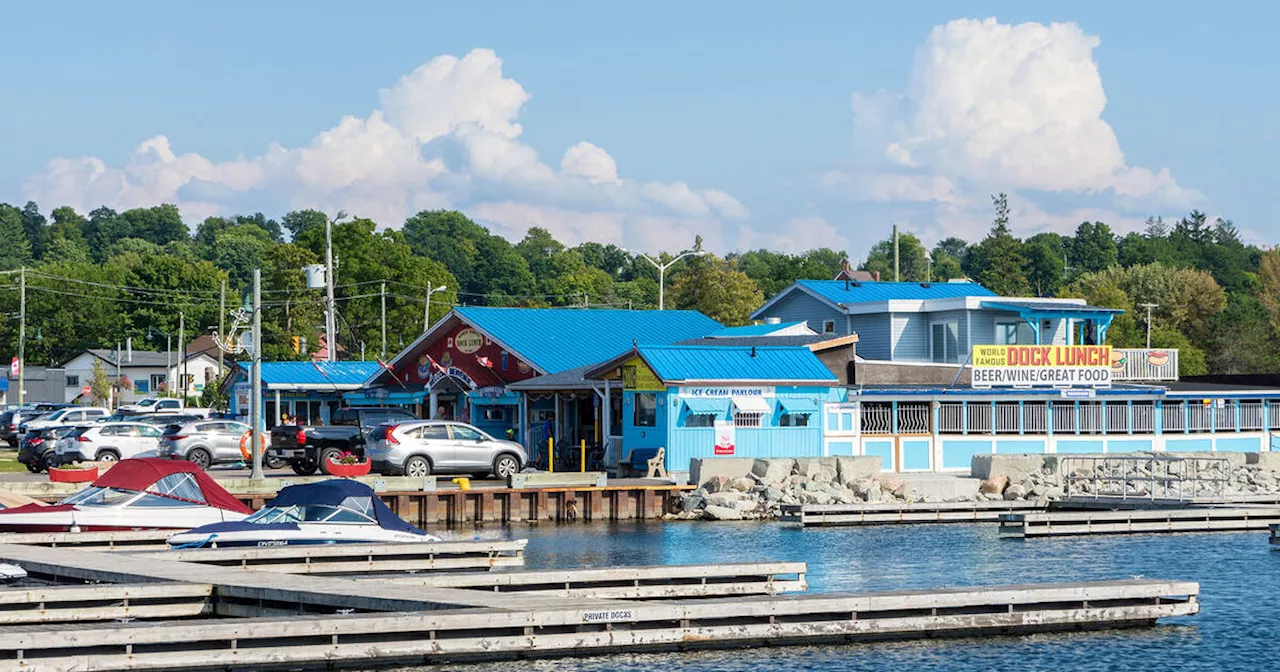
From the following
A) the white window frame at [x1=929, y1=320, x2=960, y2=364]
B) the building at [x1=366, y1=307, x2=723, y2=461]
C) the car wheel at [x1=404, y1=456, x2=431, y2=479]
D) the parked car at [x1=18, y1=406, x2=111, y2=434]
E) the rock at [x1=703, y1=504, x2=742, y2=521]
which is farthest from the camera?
the parked car at [x1=18, y1=406, x2=111, y2=434]

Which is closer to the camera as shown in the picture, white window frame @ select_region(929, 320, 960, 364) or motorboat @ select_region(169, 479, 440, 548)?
motorboat @ select_region(169, 479, 440, 548)

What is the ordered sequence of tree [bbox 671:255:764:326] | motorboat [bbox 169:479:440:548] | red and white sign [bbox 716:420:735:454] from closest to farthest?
motorboat [bbox 169:479:440:548], red and white sign [bbox 716:420:735:454], tree [bbox 671:255:764:326]

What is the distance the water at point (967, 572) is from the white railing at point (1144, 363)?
1446 cm

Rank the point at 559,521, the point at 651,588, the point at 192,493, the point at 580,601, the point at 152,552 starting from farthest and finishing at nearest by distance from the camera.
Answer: the point at 559,521
the point at 192,493
the point at 152,552
the point at 651,588
the point at 580,601

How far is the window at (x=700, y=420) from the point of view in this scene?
4609 cm

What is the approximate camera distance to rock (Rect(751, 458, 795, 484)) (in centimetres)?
4519

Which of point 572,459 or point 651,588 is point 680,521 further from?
point 651,588

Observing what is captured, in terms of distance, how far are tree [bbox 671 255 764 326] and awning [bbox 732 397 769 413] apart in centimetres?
4812

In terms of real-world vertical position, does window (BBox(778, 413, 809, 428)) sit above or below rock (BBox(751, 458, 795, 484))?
above

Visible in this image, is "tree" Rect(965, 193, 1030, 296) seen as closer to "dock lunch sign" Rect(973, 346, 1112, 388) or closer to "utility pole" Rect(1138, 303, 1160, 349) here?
"utility pole" Rect(1138, 303, 1160, 349)

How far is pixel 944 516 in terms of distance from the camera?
43.1m

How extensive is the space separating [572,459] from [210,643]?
3018 centimetres

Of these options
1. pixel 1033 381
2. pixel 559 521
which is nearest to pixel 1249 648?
pixel 559 521

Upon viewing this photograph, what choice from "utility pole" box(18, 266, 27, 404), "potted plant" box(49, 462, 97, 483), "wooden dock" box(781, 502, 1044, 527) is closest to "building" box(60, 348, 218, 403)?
"utility pole" box(18, 266, 27, 404)
